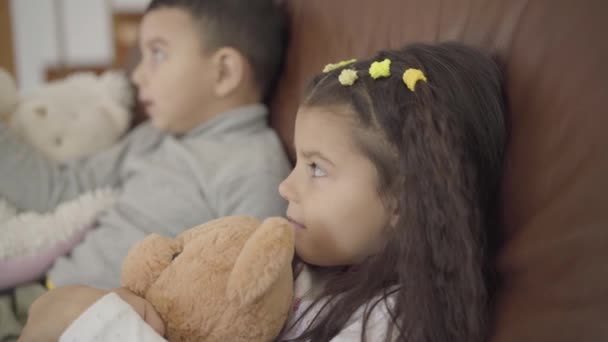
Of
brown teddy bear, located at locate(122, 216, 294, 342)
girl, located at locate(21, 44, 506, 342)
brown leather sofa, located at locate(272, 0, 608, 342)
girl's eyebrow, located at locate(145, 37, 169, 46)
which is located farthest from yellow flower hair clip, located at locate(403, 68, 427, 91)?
girl's eyebrow, located at locate(145, 37, 169, 46)

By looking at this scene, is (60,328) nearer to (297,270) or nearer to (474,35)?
(297,270)

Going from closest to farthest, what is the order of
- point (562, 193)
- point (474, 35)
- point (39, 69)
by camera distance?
point (562, 193) < point (474, 35) < point (39, 69)

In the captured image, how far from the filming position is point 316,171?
0.80 meters

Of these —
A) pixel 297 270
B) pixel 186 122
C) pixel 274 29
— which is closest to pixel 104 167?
pixel 186 122

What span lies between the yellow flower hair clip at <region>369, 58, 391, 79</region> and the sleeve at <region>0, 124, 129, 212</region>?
2.71 ft

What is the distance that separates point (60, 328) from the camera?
2.15 feet

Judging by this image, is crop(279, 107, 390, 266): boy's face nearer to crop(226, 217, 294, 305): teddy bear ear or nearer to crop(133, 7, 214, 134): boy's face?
crop(226, 217, 294, 305): teddy bear ear

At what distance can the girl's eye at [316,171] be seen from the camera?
79 cm

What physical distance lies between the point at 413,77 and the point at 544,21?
0.57 feet

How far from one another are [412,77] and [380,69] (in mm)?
50

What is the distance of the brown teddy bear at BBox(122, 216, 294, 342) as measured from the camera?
616 millimetres

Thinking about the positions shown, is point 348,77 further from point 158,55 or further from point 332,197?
point 158,55

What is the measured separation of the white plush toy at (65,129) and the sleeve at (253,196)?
0.32 metres

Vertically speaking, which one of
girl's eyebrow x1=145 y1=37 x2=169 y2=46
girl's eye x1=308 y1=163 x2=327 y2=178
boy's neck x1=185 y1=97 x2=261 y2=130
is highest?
girl's eyebrow x1=145 y1=37 x2=169 y2=46
